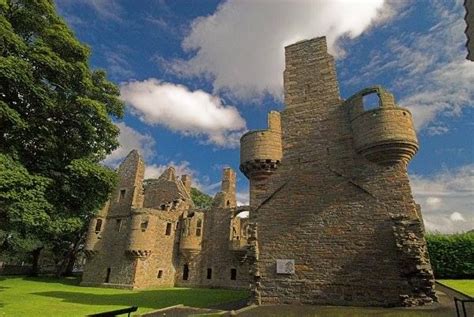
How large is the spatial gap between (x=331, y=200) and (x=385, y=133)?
3.82 meters

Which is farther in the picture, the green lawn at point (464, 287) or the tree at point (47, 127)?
the green lawn at point (464, 287)

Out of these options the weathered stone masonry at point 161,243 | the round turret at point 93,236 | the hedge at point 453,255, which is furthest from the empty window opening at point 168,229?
the hedge at point 453,255

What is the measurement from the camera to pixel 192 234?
32844 millimetres

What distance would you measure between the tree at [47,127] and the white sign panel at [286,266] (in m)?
8.70

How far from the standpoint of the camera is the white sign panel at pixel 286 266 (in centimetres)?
1406

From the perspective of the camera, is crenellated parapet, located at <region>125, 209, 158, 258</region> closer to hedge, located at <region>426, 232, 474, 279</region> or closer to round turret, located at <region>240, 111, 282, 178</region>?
round turret, located at <region>240, 111, 282, 178</region>

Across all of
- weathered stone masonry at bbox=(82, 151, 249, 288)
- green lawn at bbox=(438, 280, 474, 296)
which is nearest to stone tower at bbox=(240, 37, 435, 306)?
A: green lawn at bbox=(438, 280, 474, 296)

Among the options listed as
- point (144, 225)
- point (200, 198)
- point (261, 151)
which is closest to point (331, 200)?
point (261, 151)

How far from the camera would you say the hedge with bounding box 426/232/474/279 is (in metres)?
20.6

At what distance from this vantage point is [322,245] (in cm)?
1380

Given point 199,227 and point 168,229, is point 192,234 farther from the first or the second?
point 168,229

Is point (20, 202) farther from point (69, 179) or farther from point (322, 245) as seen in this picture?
point (322, 245)

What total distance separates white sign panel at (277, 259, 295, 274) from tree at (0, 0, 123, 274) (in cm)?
870

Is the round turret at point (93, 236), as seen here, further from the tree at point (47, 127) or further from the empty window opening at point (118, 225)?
the tree at point (47, 127)
